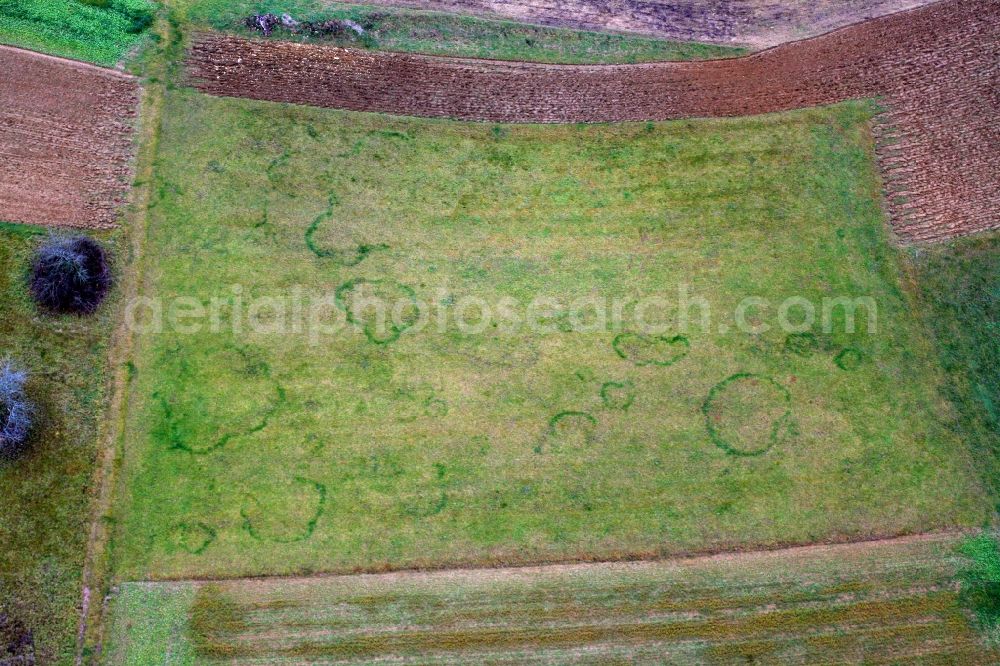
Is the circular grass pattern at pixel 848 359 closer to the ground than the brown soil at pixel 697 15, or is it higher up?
closer to the ground

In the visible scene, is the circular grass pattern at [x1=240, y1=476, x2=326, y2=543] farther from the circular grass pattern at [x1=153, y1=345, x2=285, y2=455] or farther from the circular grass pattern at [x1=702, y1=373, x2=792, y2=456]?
the circular grass pattern at [x1=702, y1=373, x2=792, y2=456]

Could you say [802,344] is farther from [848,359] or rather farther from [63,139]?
[63,139]

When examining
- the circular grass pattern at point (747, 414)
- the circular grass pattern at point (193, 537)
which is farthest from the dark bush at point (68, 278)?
the circular grass pattern at point (747, 414)

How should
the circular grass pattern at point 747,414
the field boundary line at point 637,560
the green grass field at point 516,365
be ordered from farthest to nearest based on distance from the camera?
the circular grass pattern at point 747,414 < the green grass field at point 516,365 < the field boundary line at point 637,560

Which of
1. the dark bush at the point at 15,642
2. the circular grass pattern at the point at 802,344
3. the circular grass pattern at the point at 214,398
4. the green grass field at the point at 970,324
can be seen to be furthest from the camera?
the circular grass pattern at the point at 802,344

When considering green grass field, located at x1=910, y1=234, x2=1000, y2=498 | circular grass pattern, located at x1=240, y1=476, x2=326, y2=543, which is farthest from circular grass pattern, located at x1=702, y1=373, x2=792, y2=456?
circular grass pattern, located at x1=240, y1=476, x2=326, y2=543

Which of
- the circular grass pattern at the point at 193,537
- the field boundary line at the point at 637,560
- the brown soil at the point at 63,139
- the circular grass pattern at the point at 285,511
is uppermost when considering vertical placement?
the brown soil at the point at 63,139

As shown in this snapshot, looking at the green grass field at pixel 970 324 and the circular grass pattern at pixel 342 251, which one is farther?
the circular grass pattern at pixel 342 251

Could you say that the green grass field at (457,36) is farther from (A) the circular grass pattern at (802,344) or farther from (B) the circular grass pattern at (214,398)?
(B) the circular grass pattern at (214,398)

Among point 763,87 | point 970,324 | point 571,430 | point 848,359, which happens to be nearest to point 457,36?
point 763,87
